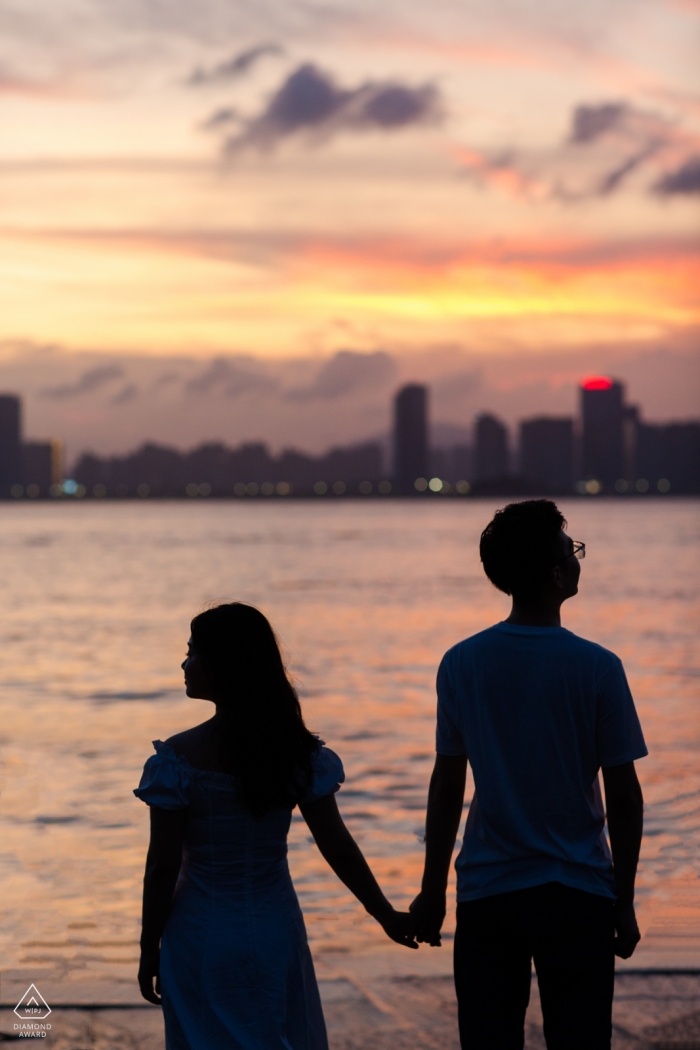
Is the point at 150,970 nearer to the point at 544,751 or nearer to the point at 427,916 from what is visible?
the point at 427,916

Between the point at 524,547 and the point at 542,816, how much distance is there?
25.5 inches

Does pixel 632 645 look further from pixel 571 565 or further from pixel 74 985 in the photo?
pixel 571 565

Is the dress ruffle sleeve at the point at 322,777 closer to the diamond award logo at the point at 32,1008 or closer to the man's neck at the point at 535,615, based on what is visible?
the man's neck at the point at 535,615

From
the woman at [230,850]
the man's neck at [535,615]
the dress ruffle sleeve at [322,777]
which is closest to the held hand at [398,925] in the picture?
the woman at [230,850]

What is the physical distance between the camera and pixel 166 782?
2994mm

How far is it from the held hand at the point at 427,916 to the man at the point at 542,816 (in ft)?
0.41

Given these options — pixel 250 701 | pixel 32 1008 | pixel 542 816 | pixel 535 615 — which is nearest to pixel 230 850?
pixel 250 701

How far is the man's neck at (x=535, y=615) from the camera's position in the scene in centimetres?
323

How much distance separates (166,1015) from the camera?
10.1 feet

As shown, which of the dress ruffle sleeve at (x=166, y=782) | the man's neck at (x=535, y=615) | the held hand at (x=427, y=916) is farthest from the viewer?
the held hand at (x=427, y=916)

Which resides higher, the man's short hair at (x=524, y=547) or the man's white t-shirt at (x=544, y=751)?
the man's short hair at (x=524, y=547)

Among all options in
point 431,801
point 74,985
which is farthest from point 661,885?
point 431,801

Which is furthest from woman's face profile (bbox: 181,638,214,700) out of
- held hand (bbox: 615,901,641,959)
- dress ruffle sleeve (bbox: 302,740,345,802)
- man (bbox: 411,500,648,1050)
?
held hand (bbox: 615,901,641,959)

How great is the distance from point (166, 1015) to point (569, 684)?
3.99ft
